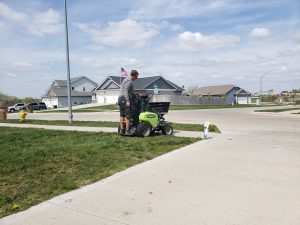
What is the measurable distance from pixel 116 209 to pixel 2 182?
2288 millimetres

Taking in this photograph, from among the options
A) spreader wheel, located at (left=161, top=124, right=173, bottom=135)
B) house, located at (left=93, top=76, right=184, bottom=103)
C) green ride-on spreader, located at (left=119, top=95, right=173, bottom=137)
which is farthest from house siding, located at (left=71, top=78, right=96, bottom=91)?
green ride-on spreader, located at (left=119, top=95, right=173, bottom=137)

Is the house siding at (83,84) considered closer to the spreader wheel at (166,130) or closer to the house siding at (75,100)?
the house siding at (75,100)

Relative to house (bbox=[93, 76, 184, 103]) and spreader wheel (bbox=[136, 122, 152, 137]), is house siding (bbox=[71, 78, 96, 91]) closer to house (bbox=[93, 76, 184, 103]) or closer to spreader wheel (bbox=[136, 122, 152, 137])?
house (bbox=[93, 76, 184, 103])

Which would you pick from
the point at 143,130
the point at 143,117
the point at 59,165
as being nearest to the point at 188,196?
the point at 59,165

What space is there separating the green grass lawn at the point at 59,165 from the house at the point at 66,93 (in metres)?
63.1

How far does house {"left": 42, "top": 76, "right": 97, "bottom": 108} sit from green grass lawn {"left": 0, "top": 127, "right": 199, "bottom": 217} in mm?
63068

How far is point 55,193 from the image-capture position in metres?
4.91

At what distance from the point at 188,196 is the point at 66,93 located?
72628 mm

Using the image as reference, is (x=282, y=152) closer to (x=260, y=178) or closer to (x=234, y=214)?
(x=260, y=178)

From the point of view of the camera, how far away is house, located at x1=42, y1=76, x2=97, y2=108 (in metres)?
72.4

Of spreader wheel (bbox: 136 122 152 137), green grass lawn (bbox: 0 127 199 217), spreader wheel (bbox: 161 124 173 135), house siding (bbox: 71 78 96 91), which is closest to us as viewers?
green grass lawn (bbox: 0 127 199 217)

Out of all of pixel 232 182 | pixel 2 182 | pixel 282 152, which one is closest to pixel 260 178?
pixel 232 182

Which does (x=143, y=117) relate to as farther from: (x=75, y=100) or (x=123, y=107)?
(x=75, y=100)

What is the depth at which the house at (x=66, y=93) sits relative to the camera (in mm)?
72375
